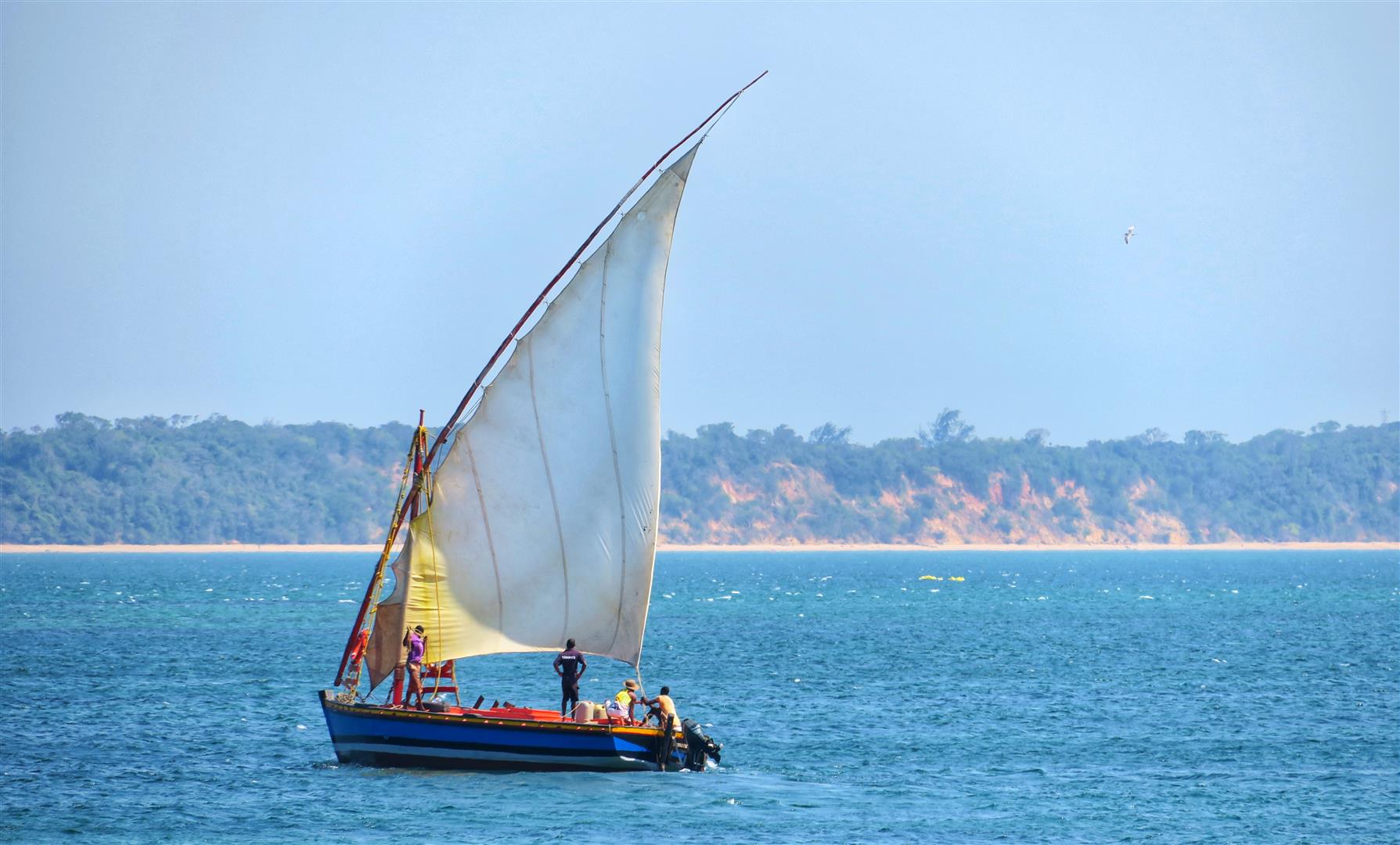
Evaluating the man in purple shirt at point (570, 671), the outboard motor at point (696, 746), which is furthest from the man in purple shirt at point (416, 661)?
the outboard motor at point (696, 746)

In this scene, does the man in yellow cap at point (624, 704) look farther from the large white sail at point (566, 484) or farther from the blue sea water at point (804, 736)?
the blue sea water at point (804, 736)

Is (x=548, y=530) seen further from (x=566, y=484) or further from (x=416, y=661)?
(x=416, y=661)

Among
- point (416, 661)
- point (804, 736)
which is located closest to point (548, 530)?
point (416, 661)

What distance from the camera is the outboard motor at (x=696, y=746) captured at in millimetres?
38656

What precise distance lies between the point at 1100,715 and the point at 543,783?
22.6 metres

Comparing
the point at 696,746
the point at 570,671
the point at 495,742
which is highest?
the point at 570,671

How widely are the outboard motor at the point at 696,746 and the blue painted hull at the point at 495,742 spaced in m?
0.31

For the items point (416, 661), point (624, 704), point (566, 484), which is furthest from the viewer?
point (624, 704)

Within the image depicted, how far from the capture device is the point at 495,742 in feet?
123

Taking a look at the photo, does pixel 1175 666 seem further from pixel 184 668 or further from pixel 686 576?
pixel 686 576

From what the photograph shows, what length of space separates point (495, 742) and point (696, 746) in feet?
14.0

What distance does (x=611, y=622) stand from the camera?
38594 mm

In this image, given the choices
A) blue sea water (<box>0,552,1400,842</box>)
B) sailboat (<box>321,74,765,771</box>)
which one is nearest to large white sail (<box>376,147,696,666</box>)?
sailboat (<box>321,74,765,771</box>)

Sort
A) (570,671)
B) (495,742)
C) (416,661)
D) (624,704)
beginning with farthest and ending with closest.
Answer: (624,704)
(416,661)
(570,671)
(495,742)
